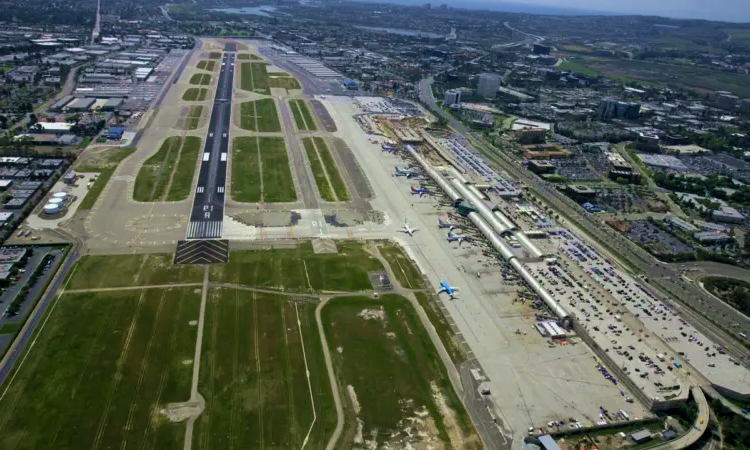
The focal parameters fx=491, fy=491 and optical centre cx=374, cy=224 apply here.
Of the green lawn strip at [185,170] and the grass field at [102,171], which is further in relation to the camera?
the green lawn strip at [185,170]

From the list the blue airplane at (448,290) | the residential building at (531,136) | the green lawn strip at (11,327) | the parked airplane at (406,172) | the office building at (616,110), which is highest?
the office building at (616,110)

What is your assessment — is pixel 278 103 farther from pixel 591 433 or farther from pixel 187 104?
pixel 591 433

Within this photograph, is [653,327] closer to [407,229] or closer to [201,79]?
[407,229]

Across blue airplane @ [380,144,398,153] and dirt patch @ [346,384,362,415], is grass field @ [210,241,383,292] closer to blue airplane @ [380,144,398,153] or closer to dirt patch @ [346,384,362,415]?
dirt patch @ [346,384,362,415]

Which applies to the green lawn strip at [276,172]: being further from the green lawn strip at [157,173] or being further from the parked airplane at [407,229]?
the parked airplane at [407,229]

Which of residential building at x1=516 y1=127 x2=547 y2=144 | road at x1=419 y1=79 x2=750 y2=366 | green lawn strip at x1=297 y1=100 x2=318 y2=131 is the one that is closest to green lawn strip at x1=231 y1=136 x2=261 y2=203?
green lawn strip at x1=297 y1=100 x2=318 y2=131

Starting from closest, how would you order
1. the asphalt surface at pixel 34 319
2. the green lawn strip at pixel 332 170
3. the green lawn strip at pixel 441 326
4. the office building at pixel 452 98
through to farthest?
the asphalt surface at pixel 34 319 → the green lawn strip at pixel 441 326 → the green lawn strip at pixel 332 170 → the office building at pixel 452 98

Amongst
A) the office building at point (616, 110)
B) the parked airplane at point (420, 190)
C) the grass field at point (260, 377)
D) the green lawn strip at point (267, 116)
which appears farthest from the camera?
the office building at point (616, 110)

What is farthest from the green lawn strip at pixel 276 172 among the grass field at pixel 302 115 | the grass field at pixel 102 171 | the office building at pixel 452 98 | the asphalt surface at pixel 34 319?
the office building at pixel 452 98
